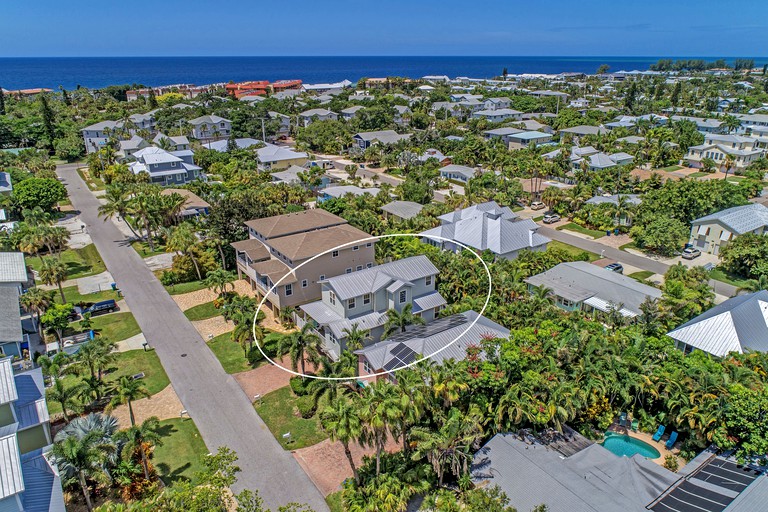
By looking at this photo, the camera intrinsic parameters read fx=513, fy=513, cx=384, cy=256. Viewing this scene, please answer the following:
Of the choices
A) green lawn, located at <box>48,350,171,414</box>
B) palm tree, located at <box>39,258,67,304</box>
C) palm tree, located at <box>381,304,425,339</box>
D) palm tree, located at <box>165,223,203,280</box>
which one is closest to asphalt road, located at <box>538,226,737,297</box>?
palm tree, located at <box>381,304,425,339</box>

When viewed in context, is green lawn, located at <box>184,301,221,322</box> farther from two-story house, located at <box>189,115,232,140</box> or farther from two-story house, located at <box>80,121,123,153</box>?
two-story house, located at <box>80,121,123,153</box>

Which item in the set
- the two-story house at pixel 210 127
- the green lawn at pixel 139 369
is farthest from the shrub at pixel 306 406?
the two-story house at pixel 210 127

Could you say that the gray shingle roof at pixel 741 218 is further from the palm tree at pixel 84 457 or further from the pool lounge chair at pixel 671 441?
the palm tree at pixel 84 457

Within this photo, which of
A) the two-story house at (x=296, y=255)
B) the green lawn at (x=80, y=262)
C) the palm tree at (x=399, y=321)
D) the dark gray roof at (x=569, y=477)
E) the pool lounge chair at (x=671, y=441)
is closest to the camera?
the dark gray roof at (x=569, y=477)

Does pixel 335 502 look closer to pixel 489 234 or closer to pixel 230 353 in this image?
pixel 230 353

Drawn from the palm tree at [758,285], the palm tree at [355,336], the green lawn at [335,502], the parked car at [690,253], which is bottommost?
the green lawn at [335,502]

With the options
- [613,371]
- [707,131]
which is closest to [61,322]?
[613,371]

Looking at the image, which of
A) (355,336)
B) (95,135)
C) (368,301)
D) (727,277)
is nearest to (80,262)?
(368,301)
